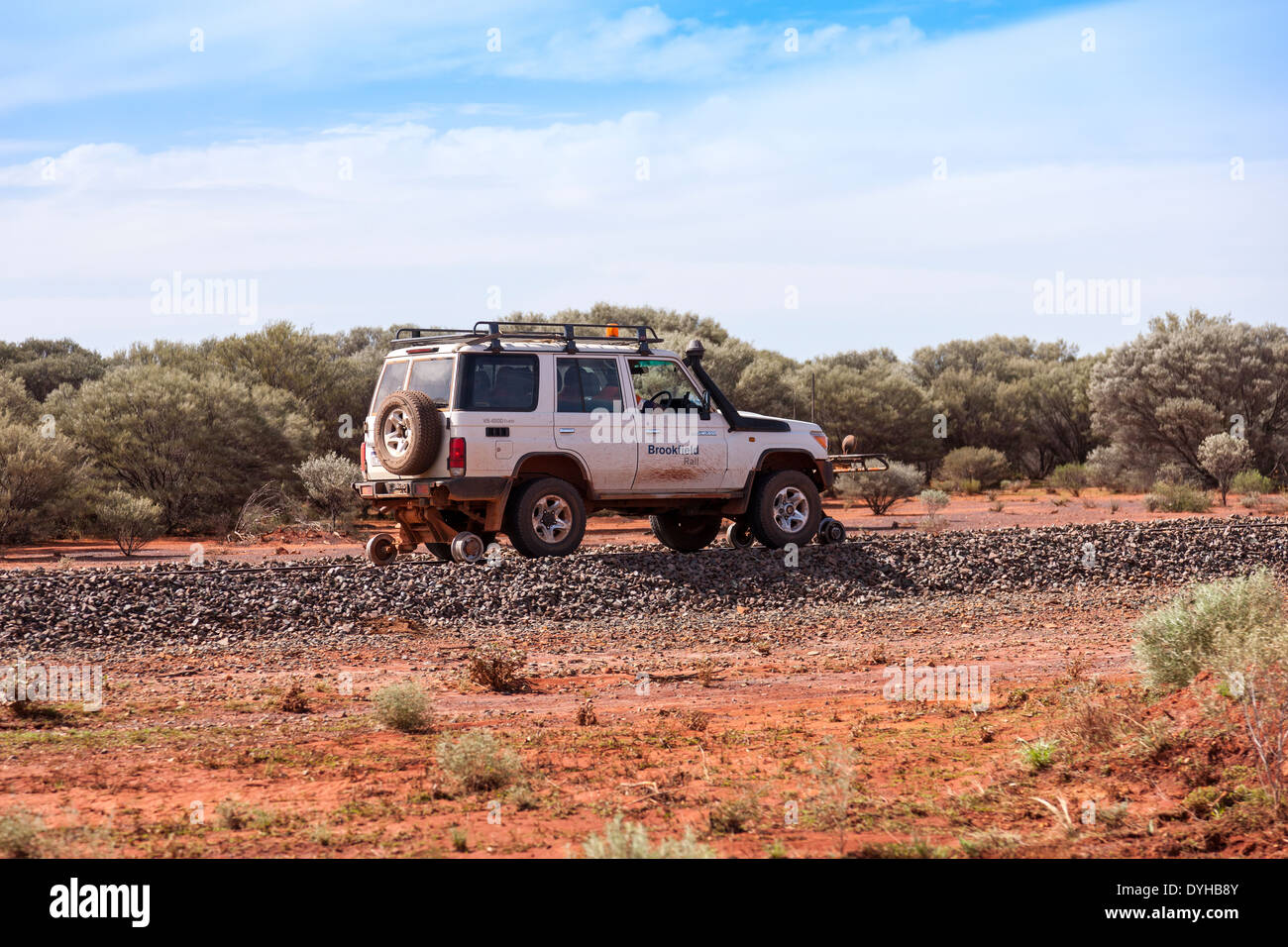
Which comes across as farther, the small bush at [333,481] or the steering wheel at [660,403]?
the small bush at [333,481]

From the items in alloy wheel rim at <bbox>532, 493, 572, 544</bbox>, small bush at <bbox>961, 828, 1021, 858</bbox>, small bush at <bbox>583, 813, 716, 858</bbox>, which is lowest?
small bush at <bbox>961, 828, 1021, 858</bbox>

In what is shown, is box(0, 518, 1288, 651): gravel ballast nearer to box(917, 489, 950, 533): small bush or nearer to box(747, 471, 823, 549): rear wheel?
box(747, 471, 823, 549): rear wheel

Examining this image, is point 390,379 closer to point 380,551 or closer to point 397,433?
point 397,433

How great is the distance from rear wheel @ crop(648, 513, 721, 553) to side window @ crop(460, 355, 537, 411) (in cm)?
354

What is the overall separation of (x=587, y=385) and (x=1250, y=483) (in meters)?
24.3

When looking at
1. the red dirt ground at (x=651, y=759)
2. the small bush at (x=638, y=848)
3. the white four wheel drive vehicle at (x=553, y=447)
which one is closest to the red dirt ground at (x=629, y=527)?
the white four wheel drive vehicle at (x=553, y=447)

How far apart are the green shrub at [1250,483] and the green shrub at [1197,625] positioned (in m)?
26.1

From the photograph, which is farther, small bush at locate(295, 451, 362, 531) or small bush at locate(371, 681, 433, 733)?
small bush at locate(295, 451, 362, 531)

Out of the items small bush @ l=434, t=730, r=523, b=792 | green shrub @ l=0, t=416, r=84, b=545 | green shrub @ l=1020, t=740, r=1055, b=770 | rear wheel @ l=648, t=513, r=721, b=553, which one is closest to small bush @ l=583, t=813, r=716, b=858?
small bush @ l=434, t=730, r=523, b=792

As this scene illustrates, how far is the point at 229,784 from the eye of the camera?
6.45 metres

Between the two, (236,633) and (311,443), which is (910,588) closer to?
(236,633)

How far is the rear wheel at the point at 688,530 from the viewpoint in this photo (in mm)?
16500

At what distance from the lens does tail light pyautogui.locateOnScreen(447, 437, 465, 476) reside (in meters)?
13.1

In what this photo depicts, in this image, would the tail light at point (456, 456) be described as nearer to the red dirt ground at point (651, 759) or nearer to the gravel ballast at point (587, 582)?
the gravel ballast at point (587, 582)
